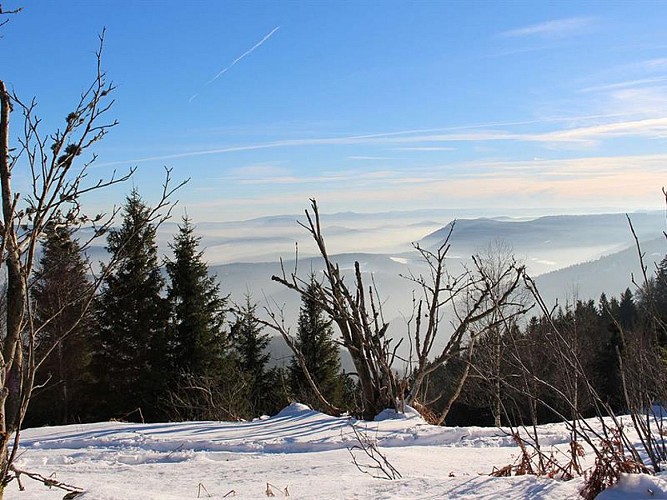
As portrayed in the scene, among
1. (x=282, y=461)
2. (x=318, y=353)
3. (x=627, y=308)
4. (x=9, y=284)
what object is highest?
(x=627, y=308)

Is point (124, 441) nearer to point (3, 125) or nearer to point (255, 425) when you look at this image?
point (255, 425)

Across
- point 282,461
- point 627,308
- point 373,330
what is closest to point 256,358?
point 373,330

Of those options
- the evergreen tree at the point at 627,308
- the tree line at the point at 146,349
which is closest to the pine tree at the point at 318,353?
the tree line at the point at 146,349

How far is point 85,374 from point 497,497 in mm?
20560

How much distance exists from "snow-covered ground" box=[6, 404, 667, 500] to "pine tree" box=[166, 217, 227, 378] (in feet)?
46.3

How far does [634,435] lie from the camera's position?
604cm

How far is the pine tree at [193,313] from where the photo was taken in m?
21.5

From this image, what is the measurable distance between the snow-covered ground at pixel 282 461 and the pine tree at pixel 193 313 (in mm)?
14123

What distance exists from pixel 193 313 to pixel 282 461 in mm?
17444

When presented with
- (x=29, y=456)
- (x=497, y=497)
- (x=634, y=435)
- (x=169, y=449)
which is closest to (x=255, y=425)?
(x=169, y=449)

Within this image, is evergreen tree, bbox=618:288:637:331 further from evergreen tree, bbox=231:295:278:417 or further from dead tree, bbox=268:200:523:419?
dead tree, bbox=268:200:523:419

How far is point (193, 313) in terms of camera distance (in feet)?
71.8

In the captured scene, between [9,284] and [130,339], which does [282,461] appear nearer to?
[9,284]

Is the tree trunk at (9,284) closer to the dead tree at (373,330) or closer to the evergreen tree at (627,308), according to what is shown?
the dead tree at (373,330)
